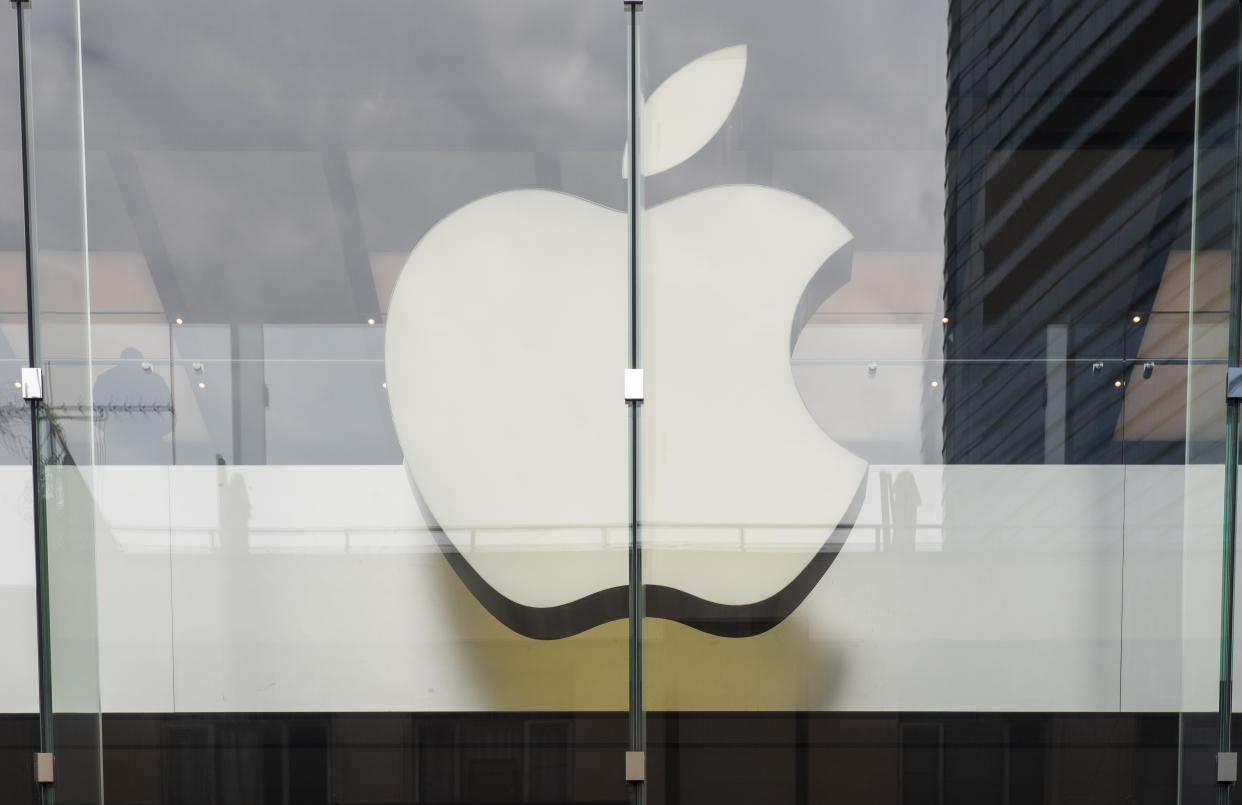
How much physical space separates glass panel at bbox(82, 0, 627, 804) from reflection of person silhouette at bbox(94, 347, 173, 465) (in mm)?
14

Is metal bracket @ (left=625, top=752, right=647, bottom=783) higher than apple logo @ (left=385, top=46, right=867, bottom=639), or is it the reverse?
apple logo @ (left=385, top=46, right=867, bottom=639)

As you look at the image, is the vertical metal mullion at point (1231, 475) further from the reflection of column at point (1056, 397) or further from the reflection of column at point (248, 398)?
the reflection of column at point (248, 398)

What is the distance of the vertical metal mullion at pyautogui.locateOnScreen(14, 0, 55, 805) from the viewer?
3.59 meters

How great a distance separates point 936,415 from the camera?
3.46 metres

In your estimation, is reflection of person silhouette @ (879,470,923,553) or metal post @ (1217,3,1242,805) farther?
metal post @ (1217,3,1242,805)

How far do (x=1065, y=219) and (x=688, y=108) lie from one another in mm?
1744

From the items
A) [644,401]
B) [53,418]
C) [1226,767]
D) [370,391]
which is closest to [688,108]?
[644,401]

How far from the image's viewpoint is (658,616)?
138 inches

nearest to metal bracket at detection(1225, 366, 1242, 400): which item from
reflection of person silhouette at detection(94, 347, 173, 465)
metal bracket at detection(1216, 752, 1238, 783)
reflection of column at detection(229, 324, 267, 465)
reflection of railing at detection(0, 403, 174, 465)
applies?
metal bracket at detection(1216, 752, 1238, 783)

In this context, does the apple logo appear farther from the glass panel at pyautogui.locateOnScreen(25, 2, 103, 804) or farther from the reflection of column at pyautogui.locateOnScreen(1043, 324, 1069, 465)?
the glass panel at pyautogui.locateOnScreen(25, 2, 103, 804)

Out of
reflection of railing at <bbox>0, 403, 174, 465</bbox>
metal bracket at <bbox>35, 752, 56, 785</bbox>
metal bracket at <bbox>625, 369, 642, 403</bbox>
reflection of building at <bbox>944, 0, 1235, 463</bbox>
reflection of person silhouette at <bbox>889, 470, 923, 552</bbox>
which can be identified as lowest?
metal bracket at <bbox>35, 752, 56, 785</bbox>

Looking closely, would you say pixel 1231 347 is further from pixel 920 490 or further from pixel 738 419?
pixel 738 419

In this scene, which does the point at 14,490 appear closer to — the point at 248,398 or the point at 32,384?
the point at 32,384

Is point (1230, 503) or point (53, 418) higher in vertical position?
point (53, 418)
